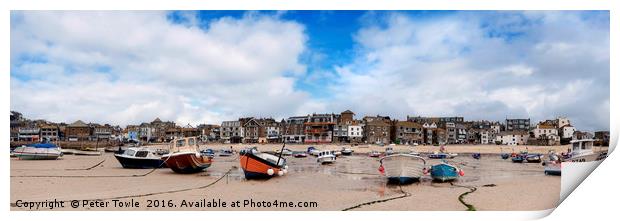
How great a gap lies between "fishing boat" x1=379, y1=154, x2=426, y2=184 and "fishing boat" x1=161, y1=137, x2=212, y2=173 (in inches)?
230

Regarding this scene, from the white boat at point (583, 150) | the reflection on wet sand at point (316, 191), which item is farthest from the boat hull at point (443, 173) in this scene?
the white boat at point (583, 150)

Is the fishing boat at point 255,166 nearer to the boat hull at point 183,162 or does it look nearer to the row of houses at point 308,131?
the boat hull at point 183,162

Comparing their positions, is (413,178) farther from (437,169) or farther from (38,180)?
(38,180)

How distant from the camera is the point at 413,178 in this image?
40.9ft

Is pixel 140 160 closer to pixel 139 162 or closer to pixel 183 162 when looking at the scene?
pixel 139 162

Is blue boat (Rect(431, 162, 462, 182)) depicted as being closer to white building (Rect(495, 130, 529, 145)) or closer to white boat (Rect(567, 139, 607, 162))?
white boat (Rect(567, 139, 607, 162))

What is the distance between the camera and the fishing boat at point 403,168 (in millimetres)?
12266

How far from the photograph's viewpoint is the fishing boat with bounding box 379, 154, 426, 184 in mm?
12266

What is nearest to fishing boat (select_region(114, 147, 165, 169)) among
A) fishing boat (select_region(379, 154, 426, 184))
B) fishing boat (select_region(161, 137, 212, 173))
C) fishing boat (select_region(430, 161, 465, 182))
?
fishing boat (select_region(161, 137, 212, 173))

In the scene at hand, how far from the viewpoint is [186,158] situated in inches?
574

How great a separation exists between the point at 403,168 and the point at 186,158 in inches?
253

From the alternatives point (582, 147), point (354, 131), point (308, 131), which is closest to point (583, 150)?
point (582, 147)
